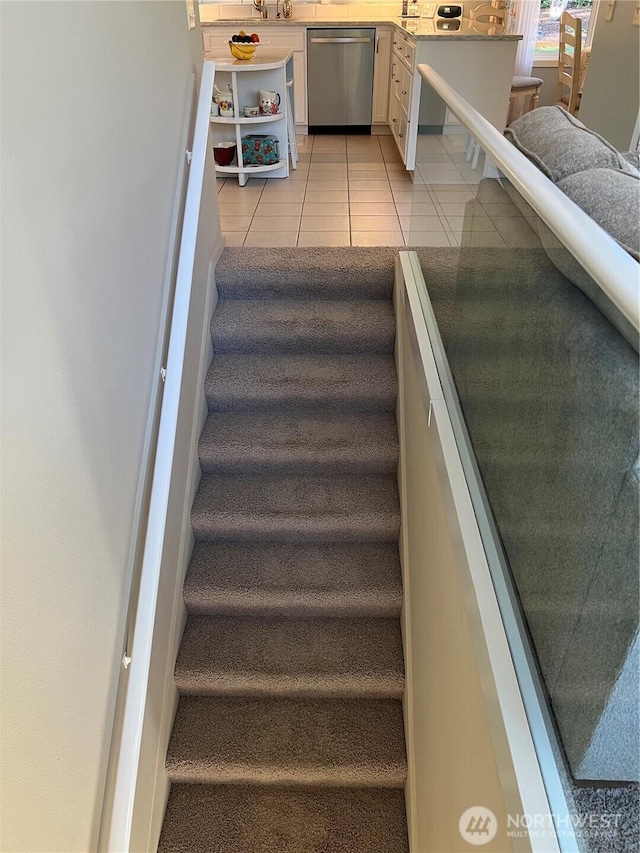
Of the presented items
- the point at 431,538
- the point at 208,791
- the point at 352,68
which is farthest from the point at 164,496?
the point at 352,68

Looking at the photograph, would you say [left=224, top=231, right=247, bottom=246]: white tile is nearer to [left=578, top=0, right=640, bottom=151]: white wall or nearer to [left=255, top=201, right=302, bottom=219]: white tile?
[left=255, top=201, right=302, bottom=219]: white tile

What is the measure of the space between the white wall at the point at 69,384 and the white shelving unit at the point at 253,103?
2.23m

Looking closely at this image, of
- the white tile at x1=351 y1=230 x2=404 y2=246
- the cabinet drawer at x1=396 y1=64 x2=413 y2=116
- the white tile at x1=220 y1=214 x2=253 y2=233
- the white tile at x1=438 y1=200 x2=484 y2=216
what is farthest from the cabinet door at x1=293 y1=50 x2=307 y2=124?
the white tile at x1=438 y1=200 x2=484 y2=216

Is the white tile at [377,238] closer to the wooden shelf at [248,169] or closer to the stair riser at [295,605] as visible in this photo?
the wooden shelf at [248,169]

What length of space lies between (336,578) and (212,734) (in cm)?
73

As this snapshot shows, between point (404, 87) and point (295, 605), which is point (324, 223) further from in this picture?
point (295, 605)

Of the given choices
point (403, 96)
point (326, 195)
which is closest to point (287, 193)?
point (326, 195)

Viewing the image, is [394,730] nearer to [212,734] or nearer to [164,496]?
[212,734]

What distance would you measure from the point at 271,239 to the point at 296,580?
6.28 feet

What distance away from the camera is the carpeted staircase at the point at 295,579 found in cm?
206

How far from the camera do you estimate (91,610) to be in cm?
143

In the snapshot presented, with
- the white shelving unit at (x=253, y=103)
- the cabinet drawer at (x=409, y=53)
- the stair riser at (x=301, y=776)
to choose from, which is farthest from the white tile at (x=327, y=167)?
the stair riser at (x=301, y=776)

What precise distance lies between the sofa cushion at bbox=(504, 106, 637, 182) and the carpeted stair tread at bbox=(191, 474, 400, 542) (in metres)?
1.50

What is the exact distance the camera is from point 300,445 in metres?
2.55
